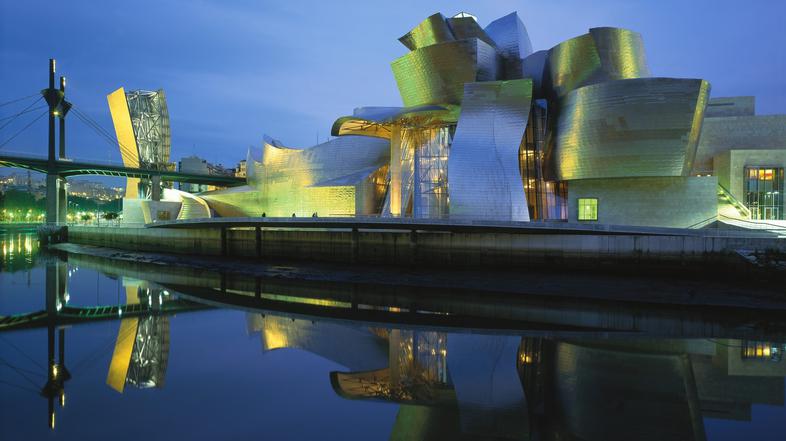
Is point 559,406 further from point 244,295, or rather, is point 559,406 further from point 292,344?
point 244,295

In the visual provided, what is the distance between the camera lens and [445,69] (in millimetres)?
24609

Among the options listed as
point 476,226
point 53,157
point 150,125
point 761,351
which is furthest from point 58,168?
point 761,351

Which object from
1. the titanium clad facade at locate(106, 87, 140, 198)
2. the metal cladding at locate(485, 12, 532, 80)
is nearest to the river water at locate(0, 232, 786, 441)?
the metal cladding at locate(485, 12, 532, 80)

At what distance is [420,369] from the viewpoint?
26.3ft

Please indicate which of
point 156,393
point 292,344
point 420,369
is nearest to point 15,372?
point 156,393

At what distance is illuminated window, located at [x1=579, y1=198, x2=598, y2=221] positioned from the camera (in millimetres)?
25094

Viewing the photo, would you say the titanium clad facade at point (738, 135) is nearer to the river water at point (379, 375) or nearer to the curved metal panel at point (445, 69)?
the curved metal panel at point (445, 69)

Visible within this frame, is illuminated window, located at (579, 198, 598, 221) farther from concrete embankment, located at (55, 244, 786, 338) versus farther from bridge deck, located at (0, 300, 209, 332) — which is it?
bridge deck, located at (0, 300, 209, 332)

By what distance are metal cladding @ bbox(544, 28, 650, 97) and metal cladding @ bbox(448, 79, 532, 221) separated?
389 centimetres

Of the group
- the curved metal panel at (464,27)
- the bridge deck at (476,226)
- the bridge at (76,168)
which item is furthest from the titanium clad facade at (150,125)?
the curved metal panel at (464,27)

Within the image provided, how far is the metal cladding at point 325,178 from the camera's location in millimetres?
29703

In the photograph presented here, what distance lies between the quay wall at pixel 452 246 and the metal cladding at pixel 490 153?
269 centimetres

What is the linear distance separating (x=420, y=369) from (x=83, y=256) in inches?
1170

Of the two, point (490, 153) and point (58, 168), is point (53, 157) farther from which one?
point (490, 153)
